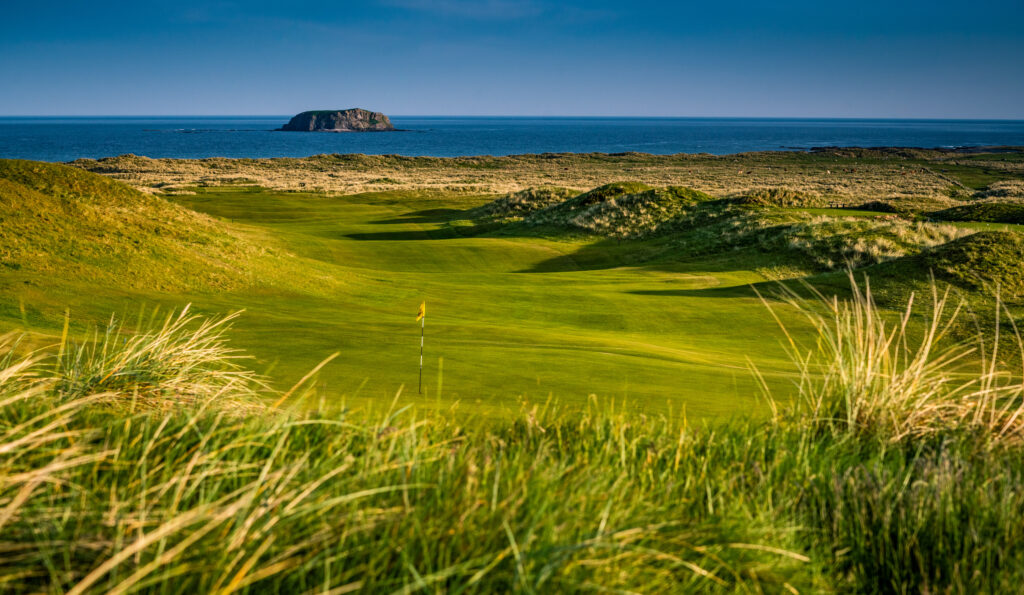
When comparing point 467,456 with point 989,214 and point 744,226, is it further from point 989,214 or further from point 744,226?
point 989,214

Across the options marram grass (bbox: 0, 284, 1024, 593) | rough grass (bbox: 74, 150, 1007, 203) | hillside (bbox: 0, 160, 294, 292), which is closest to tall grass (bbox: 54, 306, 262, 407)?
marram grass (bbox: 0, 284, 1024, 593)

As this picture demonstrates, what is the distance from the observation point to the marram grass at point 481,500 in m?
2.65

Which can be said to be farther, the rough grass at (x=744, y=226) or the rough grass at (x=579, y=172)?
the rough grass at (x=579, y=172)

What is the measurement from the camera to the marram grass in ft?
8.71

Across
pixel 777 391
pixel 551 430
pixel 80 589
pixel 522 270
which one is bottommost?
pixel 522 270

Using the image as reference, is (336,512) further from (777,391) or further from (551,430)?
(777,391)

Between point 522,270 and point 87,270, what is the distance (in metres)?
15.5

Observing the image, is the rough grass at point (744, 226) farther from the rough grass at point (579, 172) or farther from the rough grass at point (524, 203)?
the rough grass at point (579, 172)

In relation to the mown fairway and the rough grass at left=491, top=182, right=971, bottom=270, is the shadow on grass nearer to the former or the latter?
the rough grass at left=491, top=182, right=971, bottom=270

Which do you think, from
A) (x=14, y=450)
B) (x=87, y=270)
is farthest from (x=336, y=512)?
(x=87, y=270)

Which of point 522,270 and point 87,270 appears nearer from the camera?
point 87,270

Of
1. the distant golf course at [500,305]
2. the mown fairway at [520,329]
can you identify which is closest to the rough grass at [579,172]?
the distant golf course at [500,305]

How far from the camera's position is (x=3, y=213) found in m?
12.7

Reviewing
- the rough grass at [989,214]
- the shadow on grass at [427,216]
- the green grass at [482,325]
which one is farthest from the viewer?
the shadow on grass at [427,216]
